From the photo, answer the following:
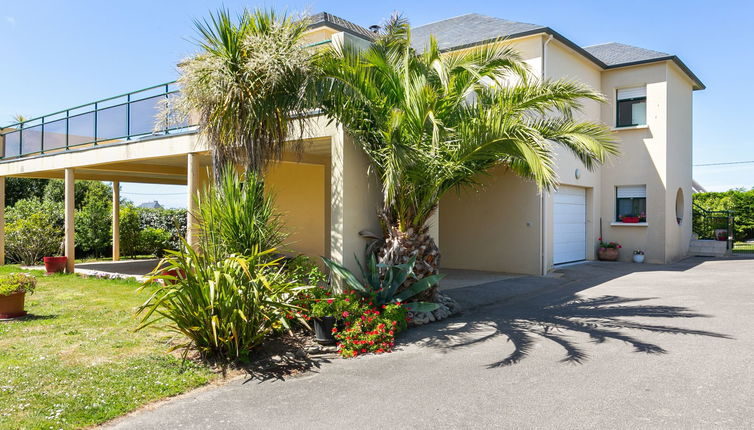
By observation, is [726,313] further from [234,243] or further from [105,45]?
[105,45]

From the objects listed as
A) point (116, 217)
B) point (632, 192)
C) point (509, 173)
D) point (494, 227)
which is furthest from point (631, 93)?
point (116, 217)

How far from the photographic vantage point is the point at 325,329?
7051 millimetres

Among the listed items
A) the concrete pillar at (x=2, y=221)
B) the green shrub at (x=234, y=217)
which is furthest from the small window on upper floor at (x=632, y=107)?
the concrete pillar at (x=2, y=221)

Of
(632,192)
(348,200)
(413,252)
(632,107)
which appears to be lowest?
(413,252)

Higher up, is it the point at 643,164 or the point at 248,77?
the point at 248,77

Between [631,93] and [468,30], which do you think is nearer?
[468,30]

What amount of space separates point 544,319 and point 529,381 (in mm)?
3116

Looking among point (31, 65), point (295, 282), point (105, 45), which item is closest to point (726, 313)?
point (295, 282)

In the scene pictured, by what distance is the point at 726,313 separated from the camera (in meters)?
8.56

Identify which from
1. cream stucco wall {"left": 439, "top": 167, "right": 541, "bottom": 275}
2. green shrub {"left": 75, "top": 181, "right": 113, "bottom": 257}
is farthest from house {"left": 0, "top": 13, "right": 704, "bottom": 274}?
green shrub {"left": 75, "top": 181, "right": 113, "bottom": 257}

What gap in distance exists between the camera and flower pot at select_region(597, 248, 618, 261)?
1679 cm

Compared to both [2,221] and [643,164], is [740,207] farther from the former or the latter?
[2,221]

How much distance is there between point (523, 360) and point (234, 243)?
399 centimetres

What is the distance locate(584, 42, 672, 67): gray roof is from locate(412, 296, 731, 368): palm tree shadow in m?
10.1
